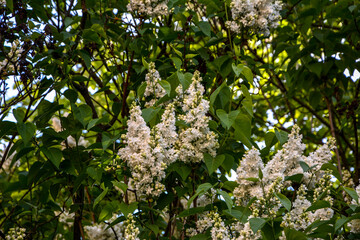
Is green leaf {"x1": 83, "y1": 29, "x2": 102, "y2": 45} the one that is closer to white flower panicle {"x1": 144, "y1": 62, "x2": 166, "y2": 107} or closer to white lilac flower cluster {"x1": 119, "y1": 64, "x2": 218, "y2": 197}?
white flower panicle {"x1": 144, "y1": 62, "x2": 166, "y2": 107}

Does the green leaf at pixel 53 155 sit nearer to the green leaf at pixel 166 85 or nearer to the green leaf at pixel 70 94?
the green leaf at pixel 70 94

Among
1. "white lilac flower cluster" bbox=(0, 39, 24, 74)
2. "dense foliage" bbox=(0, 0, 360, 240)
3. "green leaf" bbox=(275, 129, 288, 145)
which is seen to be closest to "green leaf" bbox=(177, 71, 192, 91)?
"dense foliage" bbox=(0, 0, 360, 240)

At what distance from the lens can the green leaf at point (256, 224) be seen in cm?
217

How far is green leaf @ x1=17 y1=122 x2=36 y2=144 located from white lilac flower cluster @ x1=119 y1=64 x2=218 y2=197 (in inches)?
24.7

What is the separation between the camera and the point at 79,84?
3.97m

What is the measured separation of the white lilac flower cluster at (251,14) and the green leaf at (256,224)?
1481 millimetres

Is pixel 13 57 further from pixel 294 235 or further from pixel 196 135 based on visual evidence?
pixel 294 235

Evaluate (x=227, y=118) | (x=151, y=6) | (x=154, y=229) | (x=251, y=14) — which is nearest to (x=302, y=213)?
(x=227, y=118)

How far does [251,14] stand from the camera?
3254 mm

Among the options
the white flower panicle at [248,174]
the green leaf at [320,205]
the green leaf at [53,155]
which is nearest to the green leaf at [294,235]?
the green leaf at [320,205]

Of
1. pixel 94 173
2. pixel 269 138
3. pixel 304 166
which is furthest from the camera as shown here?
pixel 269 138

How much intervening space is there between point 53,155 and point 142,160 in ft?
2.92

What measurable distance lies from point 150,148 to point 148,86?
1.94 ft

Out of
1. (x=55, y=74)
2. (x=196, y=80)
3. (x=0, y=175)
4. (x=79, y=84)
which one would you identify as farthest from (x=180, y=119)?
(x=0, y=175)
